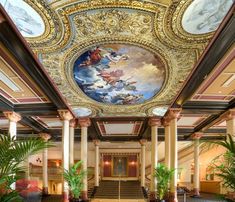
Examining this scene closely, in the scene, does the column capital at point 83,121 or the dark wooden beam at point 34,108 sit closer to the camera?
the dark wooden beam at point 34,108

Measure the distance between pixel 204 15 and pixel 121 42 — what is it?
86.5 inches

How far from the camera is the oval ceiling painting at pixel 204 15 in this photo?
18.1 ft

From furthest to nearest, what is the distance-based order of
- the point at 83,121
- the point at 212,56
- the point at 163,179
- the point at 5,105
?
1. the point at 83,121
2. the point at 163,179
3. the point at 5,105
4. the point at 212,56

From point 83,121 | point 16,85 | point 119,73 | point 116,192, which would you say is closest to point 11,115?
point 16,85

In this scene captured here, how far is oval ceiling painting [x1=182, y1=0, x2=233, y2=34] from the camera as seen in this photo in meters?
5.50

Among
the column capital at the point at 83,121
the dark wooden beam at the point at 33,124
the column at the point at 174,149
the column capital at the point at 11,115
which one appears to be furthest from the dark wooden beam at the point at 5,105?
the column at the point at 174,149

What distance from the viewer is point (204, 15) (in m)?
5.91

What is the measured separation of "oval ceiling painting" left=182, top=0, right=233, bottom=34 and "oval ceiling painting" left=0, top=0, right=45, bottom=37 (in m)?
2.92

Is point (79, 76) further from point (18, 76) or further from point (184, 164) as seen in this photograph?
point (184, 164)

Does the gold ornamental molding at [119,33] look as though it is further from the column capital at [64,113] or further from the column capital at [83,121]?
the column capital at [83,121]

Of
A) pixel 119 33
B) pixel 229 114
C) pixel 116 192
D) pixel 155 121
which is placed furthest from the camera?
pixel 116 192

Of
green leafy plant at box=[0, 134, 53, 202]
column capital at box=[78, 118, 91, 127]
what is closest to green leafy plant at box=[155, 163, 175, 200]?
column capital at box=[78, 118, 91, 127]

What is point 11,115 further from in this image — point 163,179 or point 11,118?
point 163,179

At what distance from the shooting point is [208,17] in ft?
19.6
